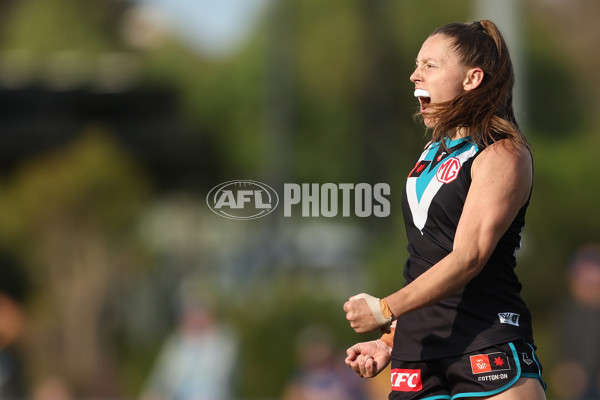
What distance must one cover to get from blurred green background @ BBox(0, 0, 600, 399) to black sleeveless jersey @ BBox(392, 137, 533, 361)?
19.2 ft

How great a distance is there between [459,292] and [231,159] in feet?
80.3

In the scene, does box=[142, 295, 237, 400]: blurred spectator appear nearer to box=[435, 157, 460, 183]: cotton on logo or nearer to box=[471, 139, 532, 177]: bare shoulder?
box=[435, 157, 460, 183]: cotton on logo

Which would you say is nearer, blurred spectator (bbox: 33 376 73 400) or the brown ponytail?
the brown ponytail

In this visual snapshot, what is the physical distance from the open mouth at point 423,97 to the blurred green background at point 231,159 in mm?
5731

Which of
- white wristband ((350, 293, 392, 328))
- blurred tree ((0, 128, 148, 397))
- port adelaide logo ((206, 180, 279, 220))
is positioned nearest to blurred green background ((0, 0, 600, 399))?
blurred tree ((0, 128, 148, 397))

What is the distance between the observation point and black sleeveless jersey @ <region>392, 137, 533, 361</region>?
3.33 metres

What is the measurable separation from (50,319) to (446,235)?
15.7m

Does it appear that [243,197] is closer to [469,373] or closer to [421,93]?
[421,93]

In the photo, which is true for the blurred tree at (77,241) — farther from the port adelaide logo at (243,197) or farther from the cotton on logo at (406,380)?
the cotton on logo at (406,380)

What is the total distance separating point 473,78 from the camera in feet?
11.3

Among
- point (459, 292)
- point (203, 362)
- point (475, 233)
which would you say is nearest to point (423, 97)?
point (475, 233)

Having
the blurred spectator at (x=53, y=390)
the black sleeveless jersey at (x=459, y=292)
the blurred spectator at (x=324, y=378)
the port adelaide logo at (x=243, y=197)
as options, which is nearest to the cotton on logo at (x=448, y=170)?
the black sleeveless jersey at (x=459, y=292)

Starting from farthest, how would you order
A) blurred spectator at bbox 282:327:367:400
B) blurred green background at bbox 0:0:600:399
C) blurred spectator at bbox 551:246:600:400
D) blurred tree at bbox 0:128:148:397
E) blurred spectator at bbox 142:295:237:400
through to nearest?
blurred tree at bbox 0:128:148:397
blurred green background at bbox 0:0:600:399
blurred spectator at bbox 282:327:367:400
blurred spectator at bbox 142:295:237:400
blurred spectator at bbox 551:246:600:400

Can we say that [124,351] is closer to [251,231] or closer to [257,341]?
[251,231]
